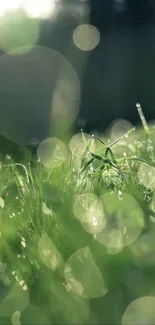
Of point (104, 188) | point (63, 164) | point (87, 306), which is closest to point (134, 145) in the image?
point (63, 164)

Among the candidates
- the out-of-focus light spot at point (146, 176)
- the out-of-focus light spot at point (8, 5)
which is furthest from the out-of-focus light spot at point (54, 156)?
the out-of-focus light spot at point (8, 5)

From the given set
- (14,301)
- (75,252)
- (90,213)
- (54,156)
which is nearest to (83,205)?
(90,213)

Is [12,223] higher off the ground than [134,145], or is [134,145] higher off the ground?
[12,223]

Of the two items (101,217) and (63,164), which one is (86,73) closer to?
Answer: (63,164)

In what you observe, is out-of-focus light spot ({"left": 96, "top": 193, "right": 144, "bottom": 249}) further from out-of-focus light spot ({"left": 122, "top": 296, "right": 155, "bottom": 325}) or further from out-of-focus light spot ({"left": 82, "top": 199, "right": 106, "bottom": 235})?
out-of-focus light spot ({"left": 122, "top": 296, "right": 155, "bottom": 325})

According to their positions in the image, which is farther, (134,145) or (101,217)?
(134,145)

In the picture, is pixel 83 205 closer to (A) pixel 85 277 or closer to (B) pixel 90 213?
(B) pixel 90 213

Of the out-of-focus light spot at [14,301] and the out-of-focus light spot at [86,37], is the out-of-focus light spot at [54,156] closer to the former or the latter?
the out-of-focus light spot at [14,301]

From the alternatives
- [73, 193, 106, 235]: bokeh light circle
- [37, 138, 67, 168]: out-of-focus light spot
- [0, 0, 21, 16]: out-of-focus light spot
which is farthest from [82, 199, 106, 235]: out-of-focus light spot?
[0, 0, 21, 16]: out-of-focus light spot
